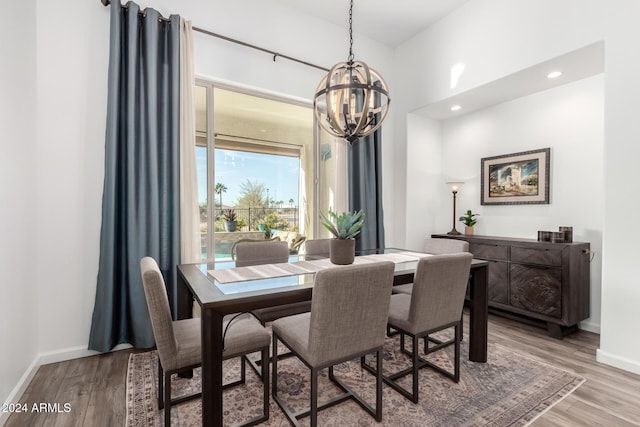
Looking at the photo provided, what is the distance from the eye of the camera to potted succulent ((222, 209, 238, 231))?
10.7ft

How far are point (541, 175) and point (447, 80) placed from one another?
1480mm

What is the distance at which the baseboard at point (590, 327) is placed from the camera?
2949 mm

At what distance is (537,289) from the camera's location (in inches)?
118

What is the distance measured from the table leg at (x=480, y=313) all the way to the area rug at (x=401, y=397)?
0.33 ft

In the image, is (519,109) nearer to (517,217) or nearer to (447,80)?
(447,80)

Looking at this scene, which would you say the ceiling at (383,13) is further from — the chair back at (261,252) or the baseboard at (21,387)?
the baseboard at (21,387)

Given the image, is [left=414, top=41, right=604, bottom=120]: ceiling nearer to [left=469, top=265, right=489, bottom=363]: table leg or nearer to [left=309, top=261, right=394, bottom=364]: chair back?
[left=469, top=265, right=489, bottom=363]: table leg

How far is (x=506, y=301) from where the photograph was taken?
10.7 ft

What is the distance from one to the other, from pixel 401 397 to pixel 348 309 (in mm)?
862

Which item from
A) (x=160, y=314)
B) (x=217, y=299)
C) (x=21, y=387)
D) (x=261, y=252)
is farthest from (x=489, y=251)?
(x=21, y=387)

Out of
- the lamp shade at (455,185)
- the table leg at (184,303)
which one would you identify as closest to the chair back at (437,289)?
the table leg at (184,303)

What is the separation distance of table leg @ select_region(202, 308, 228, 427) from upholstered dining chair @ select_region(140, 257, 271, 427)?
0.19m

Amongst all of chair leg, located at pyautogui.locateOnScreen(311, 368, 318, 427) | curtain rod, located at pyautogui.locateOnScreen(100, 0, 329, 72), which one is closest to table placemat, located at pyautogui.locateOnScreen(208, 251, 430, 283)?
chair leg, located at pyautogui.locateOnScreen(311, 368, 318, 427)

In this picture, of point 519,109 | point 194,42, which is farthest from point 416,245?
point 194,42
